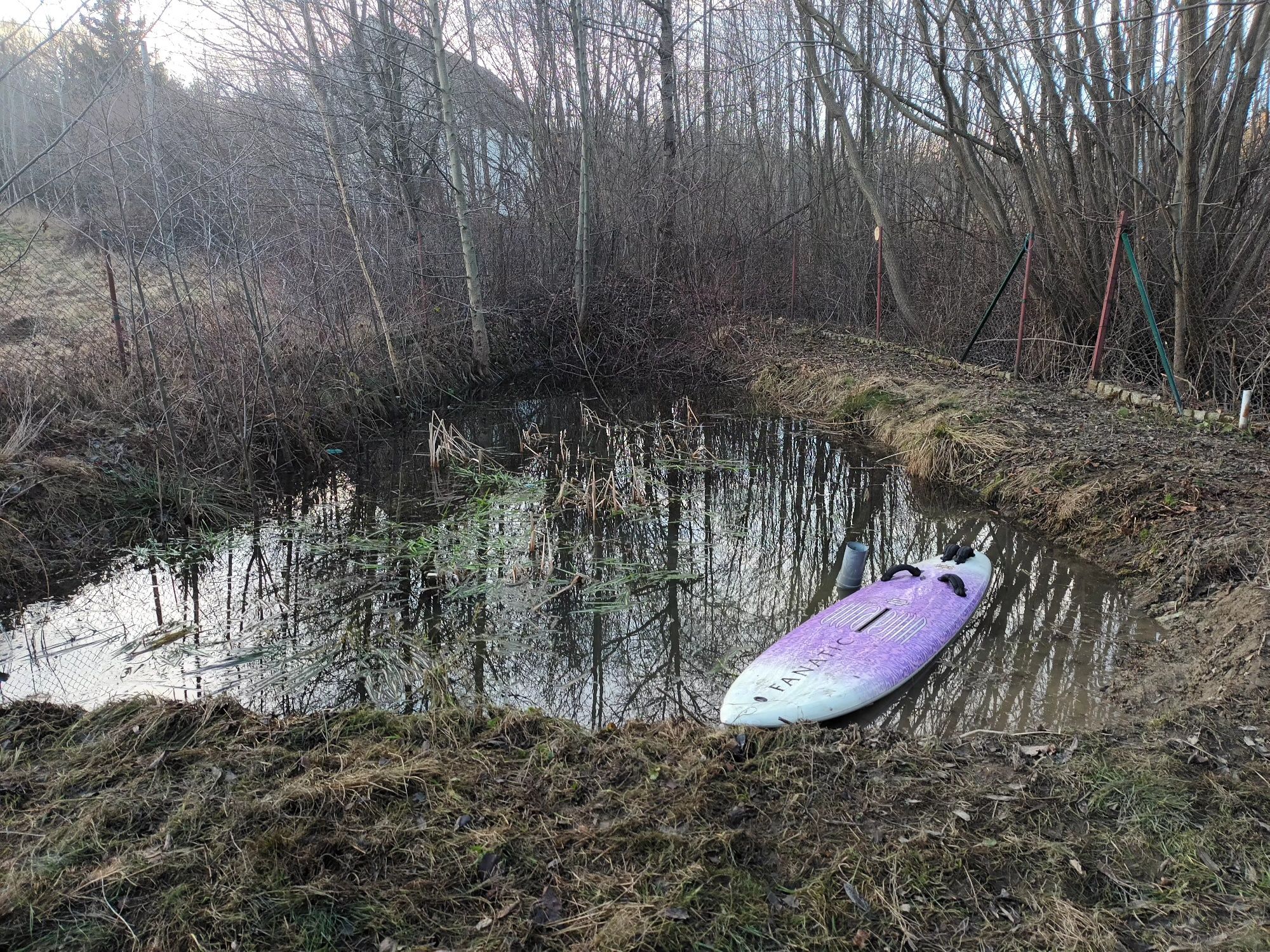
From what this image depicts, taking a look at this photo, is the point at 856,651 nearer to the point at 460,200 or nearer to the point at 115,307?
the point at 115,307

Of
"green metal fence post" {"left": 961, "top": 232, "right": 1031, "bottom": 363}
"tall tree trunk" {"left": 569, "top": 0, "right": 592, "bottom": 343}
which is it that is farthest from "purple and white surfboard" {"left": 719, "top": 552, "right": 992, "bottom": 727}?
"tall tree trunk" {"left": 569, "top": 0, "right": 592, "bottom": 343}

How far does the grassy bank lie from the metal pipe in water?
1.87m

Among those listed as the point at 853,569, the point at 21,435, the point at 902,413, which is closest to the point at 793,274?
the point at 902,413

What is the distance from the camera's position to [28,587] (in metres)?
4.94

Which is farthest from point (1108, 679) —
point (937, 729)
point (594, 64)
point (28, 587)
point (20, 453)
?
point (594, 64)

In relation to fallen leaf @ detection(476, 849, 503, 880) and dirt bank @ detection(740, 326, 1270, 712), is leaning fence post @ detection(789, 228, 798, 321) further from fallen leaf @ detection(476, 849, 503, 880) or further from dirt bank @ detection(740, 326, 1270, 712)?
fallen leaf @ detection(476, 849, 503, 880)

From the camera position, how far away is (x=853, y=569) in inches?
202

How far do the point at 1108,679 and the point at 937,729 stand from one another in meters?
1.03

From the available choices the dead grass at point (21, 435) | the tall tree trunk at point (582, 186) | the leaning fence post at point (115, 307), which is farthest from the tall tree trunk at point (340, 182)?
the dead grass at point (21, 435)

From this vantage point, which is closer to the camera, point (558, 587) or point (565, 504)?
point (558, 587)

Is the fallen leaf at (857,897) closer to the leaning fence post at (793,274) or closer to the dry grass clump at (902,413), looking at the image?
the dry grass clump at (902,413)

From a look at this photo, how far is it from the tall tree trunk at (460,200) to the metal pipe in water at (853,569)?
21.6 feet

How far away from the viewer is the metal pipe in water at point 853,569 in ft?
16.8

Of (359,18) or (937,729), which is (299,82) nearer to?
(359,18)
